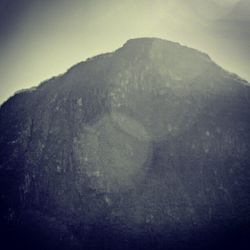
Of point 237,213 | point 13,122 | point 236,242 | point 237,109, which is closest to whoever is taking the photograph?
point 236,242

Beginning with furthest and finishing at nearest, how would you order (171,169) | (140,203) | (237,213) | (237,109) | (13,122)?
(13,122), (237,109), (171,169), (140,203), (237,213)

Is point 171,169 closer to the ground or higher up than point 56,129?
closer to the ground

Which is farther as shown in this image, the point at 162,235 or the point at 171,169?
the point at 171,169

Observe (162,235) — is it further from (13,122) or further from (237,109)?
(13,122)

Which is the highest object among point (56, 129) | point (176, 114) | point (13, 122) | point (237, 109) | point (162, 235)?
point (13, 122)

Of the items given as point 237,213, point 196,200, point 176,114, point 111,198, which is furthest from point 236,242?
point 176,114

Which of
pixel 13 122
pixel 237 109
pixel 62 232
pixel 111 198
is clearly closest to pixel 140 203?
pixel 111 198
